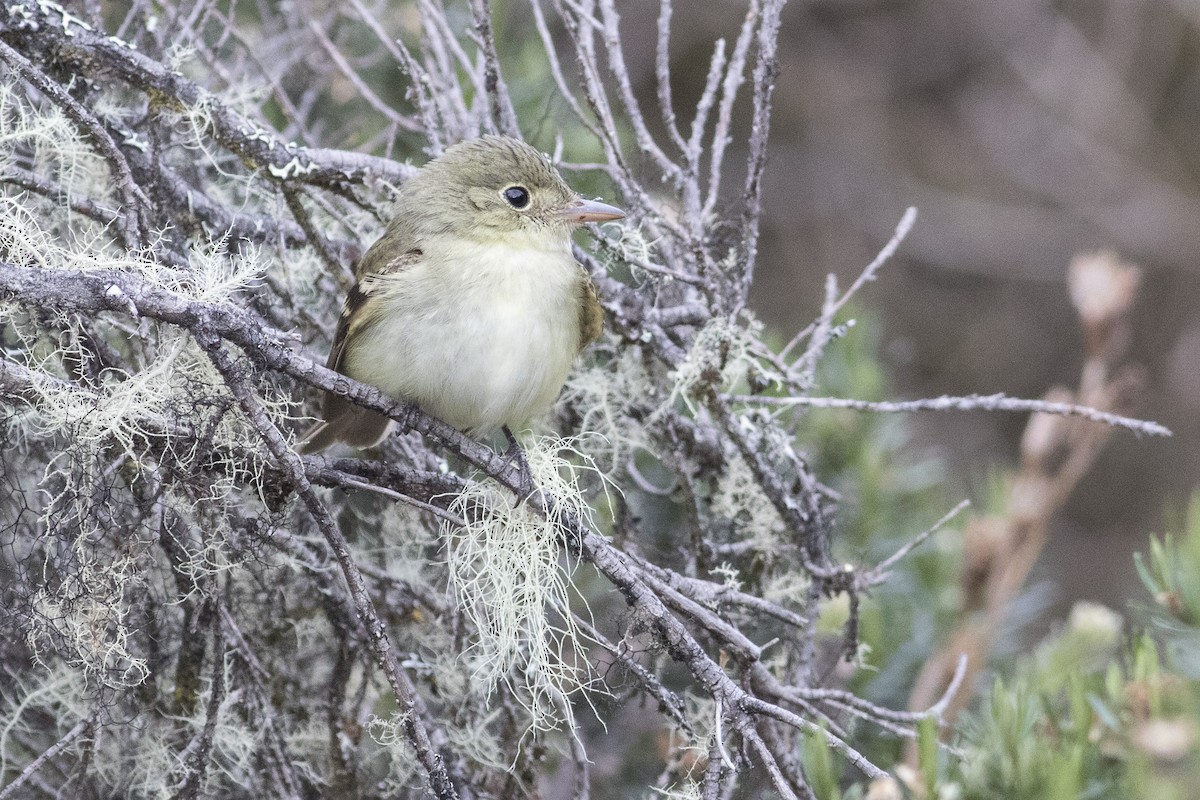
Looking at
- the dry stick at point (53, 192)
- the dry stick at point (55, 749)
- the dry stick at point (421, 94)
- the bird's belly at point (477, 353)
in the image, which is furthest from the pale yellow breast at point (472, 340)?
the dry stick at point (55, 749)

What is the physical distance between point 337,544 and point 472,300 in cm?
98

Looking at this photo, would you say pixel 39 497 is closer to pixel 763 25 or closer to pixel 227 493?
pixel 227 493

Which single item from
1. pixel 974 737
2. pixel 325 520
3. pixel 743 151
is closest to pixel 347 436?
pixel 325 520

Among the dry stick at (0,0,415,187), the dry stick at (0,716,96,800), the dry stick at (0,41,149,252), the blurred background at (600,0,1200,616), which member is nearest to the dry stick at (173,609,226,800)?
the dry stick at (0,716,96,800)

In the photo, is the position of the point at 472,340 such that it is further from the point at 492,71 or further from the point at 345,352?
the point at 492,71

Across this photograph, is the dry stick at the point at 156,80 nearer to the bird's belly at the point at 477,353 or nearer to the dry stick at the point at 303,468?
the bird's belly at the point at 477,353

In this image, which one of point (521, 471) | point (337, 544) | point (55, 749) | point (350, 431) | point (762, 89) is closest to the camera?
point (337, 544)

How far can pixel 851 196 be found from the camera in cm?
833

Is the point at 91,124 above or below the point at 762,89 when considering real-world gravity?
below

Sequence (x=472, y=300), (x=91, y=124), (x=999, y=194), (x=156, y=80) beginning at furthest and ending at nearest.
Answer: (x=999, y=194) → (x=472, y=300) → (x=156, y=80) → (x=91, y=124)

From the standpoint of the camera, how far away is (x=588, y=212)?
3260 millimetres

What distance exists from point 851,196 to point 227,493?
6.47 m

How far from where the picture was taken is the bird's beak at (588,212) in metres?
3.21

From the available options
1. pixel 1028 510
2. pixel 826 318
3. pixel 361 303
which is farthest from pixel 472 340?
pixel 1028 510
